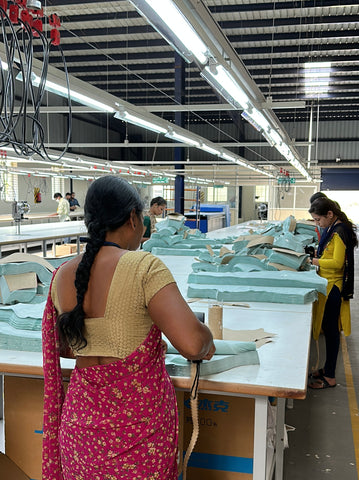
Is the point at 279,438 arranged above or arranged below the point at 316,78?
below

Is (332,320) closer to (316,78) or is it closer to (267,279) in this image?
(267,279)

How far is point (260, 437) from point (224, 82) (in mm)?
2318

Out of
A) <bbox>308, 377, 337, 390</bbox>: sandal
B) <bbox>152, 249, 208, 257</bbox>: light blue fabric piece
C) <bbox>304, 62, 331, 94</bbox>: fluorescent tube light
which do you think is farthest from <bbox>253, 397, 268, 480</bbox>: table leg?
<bbox>304, 62, 331, 94</bbox>: fluorescent tube light

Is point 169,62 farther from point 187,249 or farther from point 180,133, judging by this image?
point 187,249

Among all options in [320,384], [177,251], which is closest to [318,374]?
[320,384]

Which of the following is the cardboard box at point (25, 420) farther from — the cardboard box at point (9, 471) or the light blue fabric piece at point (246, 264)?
the light blue fabric piece at point (246, 264)

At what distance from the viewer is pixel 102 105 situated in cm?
387

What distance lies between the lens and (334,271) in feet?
10.6

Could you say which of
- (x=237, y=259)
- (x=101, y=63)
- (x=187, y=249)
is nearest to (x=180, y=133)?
(x=187, y=249)

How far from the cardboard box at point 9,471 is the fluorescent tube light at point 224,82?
2.25 meters

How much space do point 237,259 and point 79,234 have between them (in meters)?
5.26

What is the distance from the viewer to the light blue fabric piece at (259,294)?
103 inches

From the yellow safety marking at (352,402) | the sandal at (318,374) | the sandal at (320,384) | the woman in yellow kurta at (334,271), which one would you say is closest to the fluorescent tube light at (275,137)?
the woman in yellow kurta at (334,271)

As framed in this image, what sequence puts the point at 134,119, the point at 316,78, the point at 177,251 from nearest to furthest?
the point at 134,119 < the point at 177,251 < the point at 316,78
